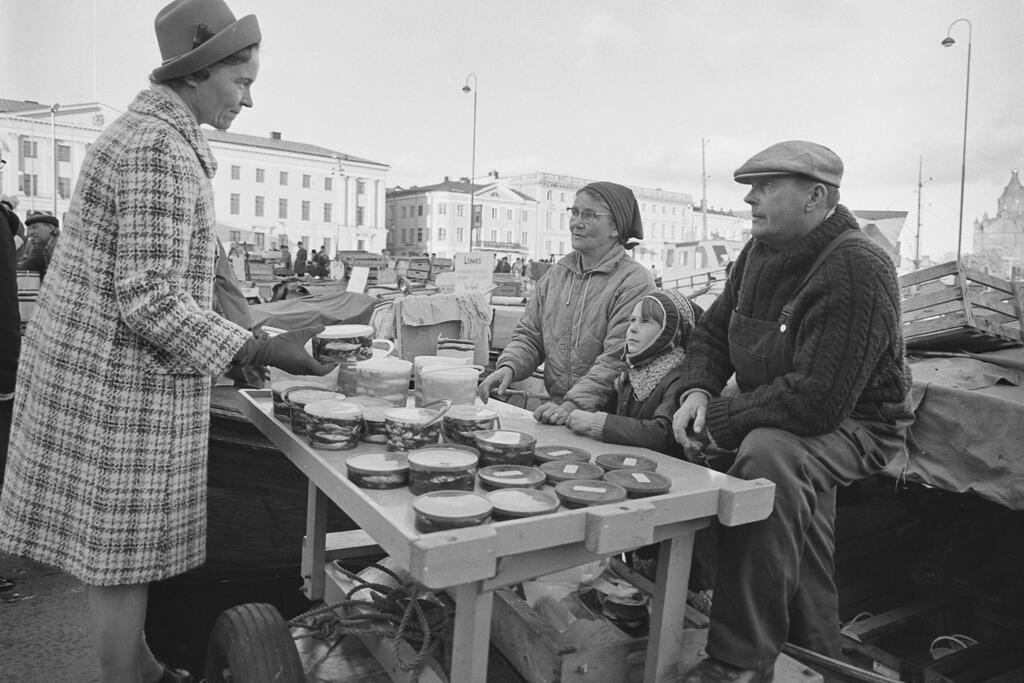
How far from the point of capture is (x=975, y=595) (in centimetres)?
371

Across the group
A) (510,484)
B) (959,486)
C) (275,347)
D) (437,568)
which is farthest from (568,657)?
(959,486)

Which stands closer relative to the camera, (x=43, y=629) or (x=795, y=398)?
(x=795, y=398)

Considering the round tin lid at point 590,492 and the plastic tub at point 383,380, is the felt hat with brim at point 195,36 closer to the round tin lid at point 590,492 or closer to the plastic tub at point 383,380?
the plastic tub at point 383,380

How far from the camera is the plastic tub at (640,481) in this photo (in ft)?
5.46

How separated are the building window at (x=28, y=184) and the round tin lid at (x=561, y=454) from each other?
58.9 meters

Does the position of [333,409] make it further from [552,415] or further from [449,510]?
[552,415]

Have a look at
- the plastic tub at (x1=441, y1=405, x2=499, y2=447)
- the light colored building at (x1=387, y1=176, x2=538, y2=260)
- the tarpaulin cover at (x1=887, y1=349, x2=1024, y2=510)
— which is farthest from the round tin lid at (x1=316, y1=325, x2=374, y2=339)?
the light colored building at (x1=387, y1=176, x2=538, y2=260)

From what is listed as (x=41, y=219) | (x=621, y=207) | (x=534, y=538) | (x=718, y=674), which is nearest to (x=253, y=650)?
(x=534, y=538)

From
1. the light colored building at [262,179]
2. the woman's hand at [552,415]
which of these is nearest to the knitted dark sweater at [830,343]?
the woman's hand at [552,415]

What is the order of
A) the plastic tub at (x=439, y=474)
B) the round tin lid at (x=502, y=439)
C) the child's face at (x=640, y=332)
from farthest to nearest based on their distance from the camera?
the child's face at (x=640, y=332) → the round tin lid at (x=502, y=439) → the plastic tub at (x=439, y=474)

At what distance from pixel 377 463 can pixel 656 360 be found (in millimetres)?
1365

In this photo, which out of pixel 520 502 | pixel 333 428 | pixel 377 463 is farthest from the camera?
pixel 333 428

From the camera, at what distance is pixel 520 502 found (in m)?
1.54

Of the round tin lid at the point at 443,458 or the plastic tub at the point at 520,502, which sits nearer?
the plastic tub at the point at 520,502
